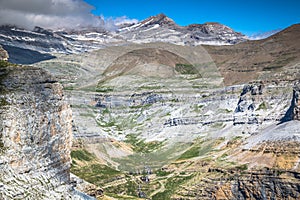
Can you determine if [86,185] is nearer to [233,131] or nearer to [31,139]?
[31,139]

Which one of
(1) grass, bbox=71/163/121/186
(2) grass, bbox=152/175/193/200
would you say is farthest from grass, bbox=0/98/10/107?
(1) grass, bbox=71/163/121/186

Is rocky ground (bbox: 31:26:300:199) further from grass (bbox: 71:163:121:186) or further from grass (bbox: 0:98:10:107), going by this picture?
grass (bbox: 0:98:10:107)

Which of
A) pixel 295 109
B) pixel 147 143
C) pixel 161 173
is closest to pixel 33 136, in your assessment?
pixel 161 173

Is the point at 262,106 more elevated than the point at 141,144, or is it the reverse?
the point at 262,106

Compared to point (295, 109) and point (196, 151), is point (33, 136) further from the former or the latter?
point (196, 151)

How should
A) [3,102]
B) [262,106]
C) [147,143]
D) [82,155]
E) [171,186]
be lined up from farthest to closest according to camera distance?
1. [147,143]
2. [262,106]
3. [82,155]
4. [171,186]
5. [3,102]

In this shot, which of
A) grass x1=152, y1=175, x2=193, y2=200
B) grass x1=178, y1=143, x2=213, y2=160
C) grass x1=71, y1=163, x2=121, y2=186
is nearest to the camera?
grass x1=152, y1=175, x2=193, y2=200

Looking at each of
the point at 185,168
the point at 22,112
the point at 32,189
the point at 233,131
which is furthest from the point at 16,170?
the point at 233,131

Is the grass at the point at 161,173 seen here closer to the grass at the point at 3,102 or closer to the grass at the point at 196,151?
the grass at the point at 196,151
